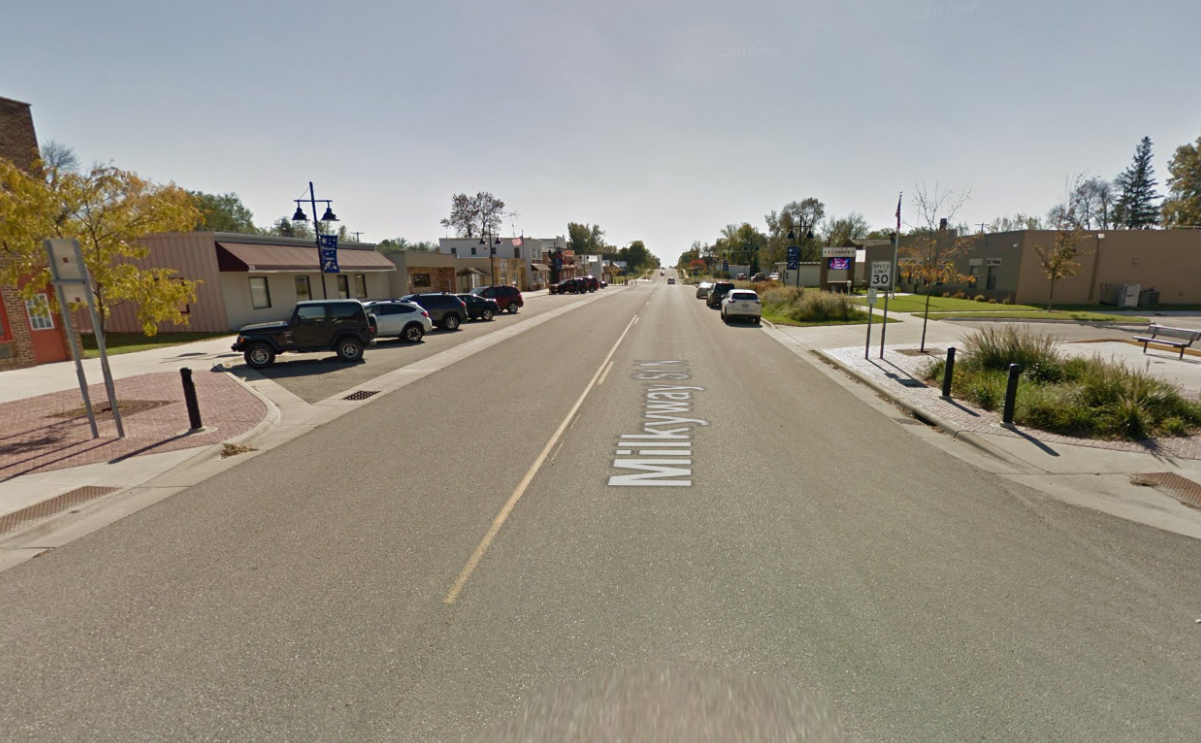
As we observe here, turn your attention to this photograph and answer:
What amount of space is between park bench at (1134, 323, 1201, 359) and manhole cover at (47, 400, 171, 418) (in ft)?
76.3

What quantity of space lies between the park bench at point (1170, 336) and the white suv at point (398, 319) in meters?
22.2

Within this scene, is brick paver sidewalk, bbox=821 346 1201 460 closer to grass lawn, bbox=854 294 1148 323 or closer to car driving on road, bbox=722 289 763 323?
car driving on road, bbox=722 289 763 323

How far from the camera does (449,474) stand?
5.89 m

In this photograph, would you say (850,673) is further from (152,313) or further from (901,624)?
(152,313)

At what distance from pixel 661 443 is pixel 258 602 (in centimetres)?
477

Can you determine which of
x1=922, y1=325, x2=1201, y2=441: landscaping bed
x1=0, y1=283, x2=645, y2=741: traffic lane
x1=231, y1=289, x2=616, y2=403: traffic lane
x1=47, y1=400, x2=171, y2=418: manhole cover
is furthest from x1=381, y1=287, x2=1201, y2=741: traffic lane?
x1=47, y1=400, x2=171, y2=418: manhole cover

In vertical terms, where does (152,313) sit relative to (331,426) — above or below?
above

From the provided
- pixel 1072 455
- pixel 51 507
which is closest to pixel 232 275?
pixel 51 507

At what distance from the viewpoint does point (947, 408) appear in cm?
854

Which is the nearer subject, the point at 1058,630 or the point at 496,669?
the point at 496,669

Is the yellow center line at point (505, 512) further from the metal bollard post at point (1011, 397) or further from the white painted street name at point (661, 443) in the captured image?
the metal bollard post at point (1011, 397)

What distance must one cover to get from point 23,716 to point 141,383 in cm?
1159

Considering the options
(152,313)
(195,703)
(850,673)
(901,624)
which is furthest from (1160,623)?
(152,313)

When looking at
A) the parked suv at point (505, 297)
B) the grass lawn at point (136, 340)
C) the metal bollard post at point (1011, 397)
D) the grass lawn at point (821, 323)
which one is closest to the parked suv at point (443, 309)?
the grass lawn at point (136, 340)
